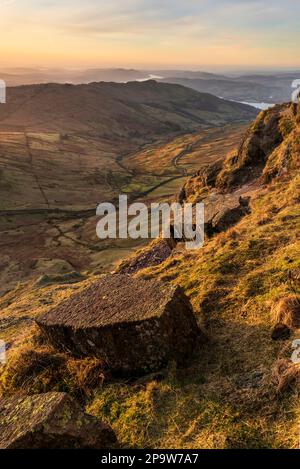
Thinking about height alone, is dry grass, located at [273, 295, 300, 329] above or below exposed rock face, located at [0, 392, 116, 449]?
above

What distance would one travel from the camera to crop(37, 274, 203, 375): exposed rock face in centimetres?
966

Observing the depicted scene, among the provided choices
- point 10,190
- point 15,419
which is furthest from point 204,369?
point 10,190

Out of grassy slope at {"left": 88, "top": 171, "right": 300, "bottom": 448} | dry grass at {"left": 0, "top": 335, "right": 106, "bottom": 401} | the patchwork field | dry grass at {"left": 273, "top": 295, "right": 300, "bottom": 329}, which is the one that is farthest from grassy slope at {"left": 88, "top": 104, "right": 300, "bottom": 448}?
the patchwork field

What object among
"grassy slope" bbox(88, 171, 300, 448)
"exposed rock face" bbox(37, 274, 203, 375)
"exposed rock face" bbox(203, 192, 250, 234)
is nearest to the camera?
"grassy slope" bbox(88, 171, 300, 448)

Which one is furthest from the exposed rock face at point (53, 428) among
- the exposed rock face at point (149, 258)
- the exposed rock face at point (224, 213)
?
the exposed rock face at point (149, 258)

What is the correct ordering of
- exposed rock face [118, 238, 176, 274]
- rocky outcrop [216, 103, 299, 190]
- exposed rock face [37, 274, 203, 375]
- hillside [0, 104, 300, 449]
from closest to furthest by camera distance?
hillside [0, 104, 300, 449]
exposed rock face [37, 274, 203, 375]
exposed rock face [118, 238, 176, 274]
rocky outcrop [216, 103, 299, 190]

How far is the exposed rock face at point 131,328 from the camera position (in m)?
9.66

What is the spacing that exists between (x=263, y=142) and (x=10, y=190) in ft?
407

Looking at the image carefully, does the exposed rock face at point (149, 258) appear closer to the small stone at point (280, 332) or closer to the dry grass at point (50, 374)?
the dry grass at point (50, 374)

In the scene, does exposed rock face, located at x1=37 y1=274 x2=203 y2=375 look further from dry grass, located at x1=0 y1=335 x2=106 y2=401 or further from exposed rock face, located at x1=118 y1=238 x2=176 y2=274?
exposed rock face, located at x1=118 y1=238 x2=176 y2=274

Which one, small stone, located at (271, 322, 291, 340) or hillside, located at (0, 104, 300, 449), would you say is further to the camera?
small stone, located at (271, 322, 291, 340)

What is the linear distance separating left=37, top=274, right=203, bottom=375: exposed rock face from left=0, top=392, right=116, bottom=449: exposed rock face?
2162 mm

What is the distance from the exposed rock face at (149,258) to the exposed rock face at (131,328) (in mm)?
16238

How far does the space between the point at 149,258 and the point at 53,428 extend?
2139 cm
